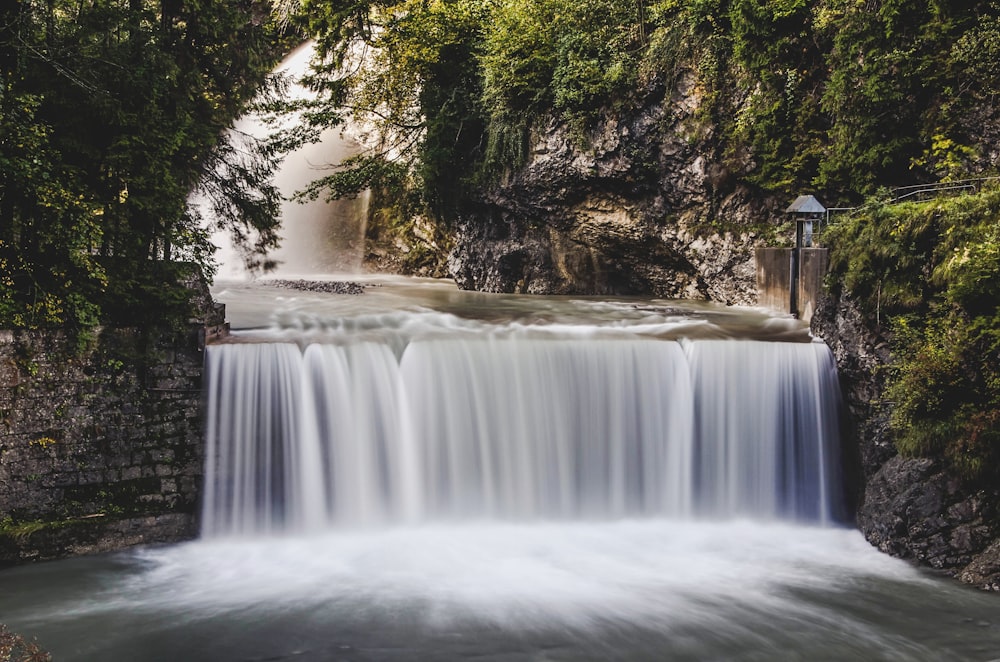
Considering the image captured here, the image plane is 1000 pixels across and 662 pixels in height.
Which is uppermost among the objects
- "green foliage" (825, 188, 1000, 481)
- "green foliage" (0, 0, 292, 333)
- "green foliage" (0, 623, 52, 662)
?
"green foliage" (0, 0, 292, 333)

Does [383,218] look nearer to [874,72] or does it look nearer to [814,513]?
[874,72]

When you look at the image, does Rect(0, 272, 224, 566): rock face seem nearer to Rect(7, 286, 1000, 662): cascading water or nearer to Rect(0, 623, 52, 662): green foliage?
Rect(7, 286, 1000, 662): cascading water

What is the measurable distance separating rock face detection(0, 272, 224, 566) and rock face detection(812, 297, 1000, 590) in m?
8.12

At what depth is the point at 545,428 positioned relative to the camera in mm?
10297

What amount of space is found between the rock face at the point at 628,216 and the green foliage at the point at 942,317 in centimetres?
595

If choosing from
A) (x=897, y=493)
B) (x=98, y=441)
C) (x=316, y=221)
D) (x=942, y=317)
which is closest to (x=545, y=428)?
(x=897, y=493)

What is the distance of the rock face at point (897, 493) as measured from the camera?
7867 mm

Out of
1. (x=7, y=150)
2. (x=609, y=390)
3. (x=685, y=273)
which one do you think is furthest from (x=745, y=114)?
(x=7, y=150)

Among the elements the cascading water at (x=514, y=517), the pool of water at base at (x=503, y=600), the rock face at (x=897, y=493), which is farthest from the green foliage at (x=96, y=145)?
the rock face at (x=897, y=493)

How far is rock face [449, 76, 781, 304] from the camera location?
15.8 meters

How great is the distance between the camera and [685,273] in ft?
55.9

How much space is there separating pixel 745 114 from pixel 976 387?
8530mm

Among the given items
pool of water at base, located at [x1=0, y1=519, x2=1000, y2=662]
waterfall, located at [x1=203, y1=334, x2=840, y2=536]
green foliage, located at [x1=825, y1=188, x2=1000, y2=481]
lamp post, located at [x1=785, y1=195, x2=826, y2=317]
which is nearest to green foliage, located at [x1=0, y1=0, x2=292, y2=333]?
waterfall, located at [x1=203, y1=334, x2=840, y2=536]

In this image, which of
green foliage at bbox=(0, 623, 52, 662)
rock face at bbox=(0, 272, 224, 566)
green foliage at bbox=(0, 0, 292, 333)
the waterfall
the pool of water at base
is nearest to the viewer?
green foliage at bbox=(0, 623, 52, 662)
